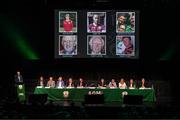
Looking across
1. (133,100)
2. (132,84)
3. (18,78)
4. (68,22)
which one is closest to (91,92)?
(132,84)

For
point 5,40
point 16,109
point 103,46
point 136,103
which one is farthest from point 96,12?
point 16,109

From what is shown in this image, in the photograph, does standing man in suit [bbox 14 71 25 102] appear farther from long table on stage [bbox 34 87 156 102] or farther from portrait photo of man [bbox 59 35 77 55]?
portrait photo of man [bbox 59 35 77 55]

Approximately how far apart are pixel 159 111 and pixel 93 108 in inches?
39.3

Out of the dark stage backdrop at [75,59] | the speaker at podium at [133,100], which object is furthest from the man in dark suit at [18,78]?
the speaker at podium at [133,100]

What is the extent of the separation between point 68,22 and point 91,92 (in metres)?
3.16

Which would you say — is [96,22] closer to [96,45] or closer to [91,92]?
[96,45]

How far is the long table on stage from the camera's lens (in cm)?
1658

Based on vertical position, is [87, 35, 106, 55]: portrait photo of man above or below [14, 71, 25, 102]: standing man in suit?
above

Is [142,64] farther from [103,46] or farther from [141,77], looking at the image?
[103,46]

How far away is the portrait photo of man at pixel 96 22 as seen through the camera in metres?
18.1

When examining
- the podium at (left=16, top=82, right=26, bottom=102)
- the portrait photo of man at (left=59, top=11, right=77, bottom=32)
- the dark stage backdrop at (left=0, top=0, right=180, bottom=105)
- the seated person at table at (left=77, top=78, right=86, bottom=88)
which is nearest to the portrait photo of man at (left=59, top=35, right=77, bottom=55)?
the portrait photo of man at (left=59, top=11, right=77, bottom=32)

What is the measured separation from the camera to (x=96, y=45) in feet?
59.8

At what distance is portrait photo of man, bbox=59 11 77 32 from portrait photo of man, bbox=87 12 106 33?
0.54 m

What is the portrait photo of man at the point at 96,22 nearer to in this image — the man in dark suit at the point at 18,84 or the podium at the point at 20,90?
the man in dark suit at the point at 18,84
